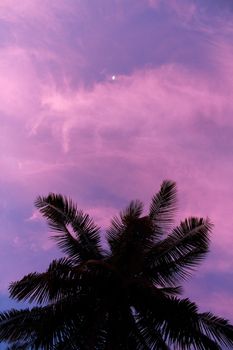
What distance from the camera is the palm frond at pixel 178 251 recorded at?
1778 cm

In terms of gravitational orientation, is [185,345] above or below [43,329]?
below

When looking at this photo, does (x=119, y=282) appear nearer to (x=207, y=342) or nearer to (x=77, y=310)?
(x=77, y=310)

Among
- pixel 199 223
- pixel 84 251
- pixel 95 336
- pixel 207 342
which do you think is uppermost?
pixel 84 251

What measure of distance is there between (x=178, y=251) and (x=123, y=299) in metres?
2.65

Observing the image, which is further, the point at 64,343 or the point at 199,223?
the point at 199,223

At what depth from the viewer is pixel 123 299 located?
16672 mm

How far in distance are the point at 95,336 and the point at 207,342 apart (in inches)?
133

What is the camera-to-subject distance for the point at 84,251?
60.5 feet

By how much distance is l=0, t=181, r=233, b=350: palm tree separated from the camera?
51.4 ft

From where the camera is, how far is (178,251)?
58.7 feet

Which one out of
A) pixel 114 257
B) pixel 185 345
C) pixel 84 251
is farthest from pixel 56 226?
pixel 185 345

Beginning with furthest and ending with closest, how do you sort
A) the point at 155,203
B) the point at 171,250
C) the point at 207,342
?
the point at 155,203
the point at 171,250
the point at 207,342

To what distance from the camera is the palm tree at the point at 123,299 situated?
51.4ft

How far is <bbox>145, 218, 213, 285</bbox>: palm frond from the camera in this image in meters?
17.8
